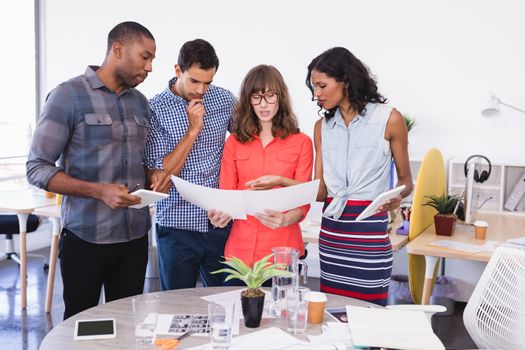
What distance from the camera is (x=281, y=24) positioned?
5.42m

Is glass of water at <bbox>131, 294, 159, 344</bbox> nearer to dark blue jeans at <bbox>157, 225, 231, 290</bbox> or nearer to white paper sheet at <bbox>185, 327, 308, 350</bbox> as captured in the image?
white paper sheet at <bbox>185, 327, 308, 350</bbox>

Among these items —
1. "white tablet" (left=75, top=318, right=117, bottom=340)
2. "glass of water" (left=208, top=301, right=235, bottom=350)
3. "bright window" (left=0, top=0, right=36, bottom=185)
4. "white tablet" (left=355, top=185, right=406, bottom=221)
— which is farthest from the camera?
"bright window" (left=0, top=0, right=36, bottom=185)

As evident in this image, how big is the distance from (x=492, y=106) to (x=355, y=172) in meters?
2.70

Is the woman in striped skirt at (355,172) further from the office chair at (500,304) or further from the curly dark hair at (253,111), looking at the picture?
the office chair at (500,304)

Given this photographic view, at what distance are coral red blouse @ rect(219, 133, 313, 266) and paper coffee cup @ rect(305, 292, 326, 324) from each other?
475mm

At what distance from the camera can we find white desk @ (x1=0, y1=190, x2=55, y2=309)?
427 centimetres

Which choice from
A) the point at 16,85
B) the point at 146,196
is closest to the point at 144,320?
the point at 146,196

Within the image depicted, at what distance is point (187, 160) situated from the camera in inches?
103

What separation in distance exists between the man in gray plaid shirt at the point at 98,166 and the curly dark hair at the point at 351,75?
701 mm

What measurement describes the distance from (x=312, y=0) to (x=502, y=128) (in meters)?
1.88

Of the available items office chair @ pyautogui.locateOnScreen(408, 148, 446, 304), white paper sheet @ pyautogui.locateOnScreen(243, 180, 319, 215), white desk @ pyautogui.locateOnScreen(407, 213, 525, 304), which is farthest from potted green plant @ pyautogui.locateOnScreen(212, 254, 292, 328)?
office chair @ pyautogui.locateOnScreen(408, 148, 446, 304)

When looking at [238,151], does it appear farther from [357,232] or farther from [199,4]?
[199,4]

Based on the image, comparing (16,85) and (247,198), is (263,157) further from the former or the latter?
(16,85)

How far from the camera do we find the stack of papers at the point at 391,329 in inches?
68.8
